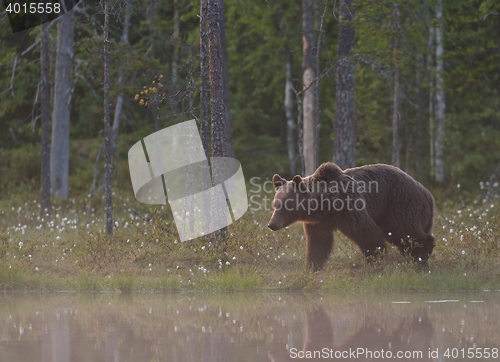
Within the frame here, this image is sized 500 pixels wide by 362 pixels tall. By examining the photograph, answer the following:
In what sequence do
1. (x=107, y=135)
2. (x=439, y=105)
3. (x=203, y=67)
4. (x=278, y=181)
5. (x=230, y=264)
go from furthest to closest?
(x=439, y=105), (x=107, y=135), (x=203, y=67), (x=230, y=264), (x=278, y=181)

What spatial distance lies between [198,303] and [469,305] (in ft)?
11.4

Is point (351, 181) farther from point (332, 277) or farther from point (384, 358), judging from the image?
point (384, 358)

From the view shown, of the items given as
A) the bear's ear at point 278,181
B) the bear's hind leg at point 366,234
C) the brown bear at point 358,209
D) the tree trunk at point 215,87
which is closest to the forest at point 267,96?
the tree trunk at point 215,87

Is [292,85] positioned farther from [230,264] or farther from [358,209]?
[358,209]

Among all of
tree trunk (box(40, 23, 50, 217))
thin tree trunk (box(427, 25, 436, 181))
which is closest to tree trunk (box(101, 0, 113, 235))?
tree trunk (box(40, 23, 50, 217))

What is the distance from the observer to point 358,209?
390 inches

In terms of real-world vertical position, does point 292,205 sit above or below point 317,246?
above

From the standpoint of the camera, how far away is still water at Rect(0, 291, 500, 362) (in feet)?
21.2

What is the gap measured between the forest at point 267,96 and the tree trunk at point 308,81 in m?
0.04

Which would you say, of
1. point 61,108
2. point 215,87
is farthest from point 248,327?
point 61,108

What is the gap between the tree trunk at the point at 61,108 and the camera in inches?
755

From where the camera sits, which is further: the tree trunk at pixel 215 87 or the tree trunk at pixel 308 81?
the tree trunk at pixel 308 81

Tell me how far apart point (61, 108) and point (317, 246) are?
11.6 m

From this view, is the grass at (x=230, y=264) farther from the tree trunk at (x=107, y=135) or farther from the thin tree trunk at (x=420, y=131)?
the thin tree trunk at (x=420, y=131)
